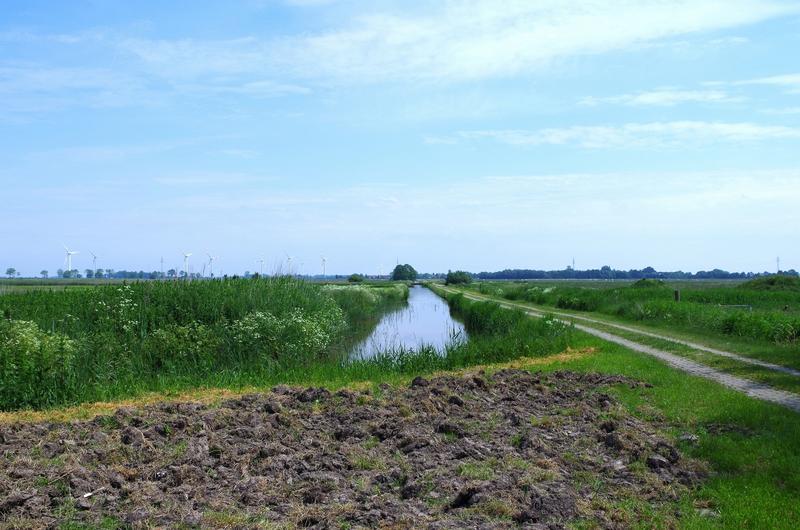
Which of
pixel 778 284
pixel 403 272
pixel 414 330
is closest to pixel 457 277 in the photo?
pixel 403 272

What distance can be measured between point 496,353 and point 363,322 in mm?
23106

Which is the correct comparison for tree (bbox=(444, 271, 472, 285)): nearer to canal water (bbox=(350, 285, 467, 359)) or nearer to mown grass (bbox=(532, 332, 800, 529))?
canal water (bbox=(350, 285, 467, 359))

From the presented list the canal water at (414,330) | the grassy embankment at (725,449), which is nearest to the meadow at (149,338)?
the canal water at (414,330)

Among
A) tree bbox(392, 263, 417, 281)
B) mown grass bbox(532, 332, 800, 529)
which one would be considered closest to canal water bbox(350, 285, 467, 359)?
Answer: mown grass bbox(532, 332, 800, 529)

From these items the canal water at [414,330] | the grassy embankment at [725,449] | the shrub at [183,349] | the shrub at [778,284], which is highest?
the shrub at [778,284]

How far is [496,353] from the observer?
2177 centimetres

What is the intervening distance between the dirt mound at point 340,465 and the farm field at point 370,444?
0.03 m

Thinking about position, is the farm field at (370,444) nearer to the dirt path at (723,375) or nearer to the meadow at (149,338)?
the meadow at (149,338)

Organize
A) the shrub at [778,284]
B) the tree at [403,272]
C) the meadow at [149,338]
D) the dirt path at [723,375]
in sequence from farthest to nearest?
the tree at [403,272], the shrub at [778,284], the meadow at [149,338], the dirt path at [723,375]

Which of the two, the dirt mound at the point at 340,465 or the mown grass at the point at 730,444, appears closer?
the dirt mound at the point at 340,465

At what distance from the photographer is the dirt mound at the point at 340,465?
7.23m

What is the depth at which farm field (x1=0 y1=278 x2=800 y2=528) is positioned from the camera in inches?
290

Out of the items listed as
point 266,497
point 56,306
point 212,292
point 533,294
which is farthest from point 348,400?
point 533,294

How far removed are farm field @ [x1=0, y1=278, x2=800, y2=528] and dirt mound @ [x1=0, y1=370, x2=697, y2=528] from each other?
31 millimetres
